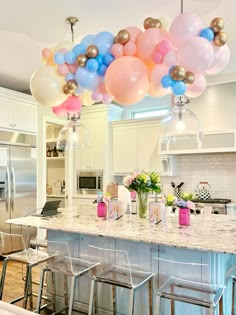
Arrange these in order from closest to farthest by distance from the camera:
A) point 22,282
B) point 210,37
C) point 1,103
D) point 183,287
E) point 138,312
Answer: point 210,37 < point 183,287 < point 138,312 < point 22,282 < point 1,103

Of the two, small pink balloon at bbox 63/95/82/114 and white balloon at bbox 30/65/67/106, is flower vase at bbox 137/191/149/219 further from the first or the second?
white balloon at bbox 30/65/67/106

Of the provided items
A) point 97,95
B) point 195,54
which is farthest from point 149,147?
point 195,54

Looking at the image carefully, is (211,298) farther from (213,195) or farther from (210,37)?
(213,195)

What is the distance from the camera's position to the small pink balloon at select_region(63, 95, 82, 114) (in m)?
2.98

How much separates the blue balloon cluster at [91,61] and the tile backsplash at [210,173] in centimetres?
336

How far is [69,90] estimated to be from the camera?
247 centimetres

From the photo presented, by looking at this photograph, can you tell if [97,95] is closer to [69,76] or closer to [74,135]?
[69,76]

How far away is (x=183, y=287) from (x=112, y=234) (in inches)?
26.4

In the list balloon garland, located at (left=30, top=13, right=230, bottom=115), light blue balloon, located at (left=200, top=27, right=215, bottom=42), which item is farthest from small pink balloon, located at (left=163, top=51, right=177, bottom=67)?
light blue balloon, located at (left=200, top=27, right=215, bottom=42)

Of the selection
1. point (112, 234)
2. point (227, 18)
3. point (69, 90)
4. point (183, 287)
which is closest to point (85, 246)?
A: point (112, 234)

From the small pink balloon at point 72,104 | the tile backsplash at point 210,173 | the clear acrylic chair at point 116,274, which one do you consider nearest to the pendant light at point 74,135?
the small pink balloon at point 72,104

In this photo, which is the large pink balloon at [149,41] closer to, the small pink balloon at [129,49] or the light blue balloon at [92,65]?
the small pink balloon at [129,49]

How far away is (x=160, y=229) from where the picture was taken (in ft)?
8.77

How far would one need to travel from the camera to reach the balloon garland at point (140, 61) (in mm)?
2100
